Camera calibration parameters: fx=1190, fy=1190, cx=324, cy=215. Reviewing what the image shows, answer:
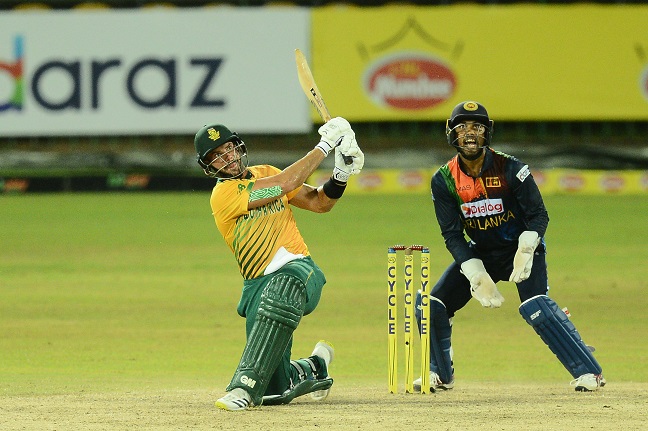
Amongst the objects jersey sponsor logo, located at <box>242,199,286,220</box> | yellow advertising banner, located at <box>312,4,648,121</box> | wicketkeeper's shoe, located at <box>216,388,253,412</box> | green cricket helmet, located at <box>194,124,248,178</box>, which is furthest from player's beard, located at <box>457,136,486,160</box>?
yellow advertising banner, located at <box>312,4,648,121</box>

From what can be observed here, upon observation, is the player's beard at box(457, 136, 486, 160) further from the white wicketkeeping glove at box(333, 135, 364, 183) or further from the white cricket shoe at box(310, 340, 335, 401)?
the white cricket shoe at box(310, 340, 335, 401)

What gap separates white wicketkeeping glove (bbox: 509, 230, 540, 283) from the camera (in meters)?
6.92

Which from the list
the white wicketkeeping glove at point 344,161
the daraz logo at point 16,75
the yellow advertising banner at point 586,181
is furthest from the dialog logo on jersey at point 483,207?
the daraz logo at point 16,75

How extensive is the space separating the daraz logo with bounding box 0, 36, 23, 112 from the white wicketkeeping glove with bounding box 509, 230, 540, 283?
1815 centimetres

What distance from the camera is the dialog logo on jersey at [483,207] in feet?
23.5

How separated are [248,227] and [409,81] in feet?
54.9

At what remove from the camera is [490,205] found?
282 inches

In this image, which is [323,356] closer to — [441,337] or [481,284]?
[441,337]

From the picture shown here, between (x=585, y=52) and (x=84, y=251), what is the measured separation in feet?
38.5

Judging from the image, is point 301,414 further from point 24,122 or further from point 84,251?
point 24,122

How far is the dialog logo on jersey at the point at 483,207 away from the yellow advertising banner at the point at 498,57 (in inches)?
630

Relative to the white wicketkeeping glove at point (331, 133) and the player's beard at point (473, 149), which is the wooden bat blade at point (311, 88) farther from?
the player's beard at point (473, 149)

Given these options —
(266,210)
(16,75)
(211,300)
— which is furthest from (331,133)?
(16,75)

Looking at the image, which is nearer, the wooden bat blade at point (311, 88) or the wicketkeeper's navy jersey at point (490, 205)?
the wicketkeeper's navy jersey at point (490, 205)
